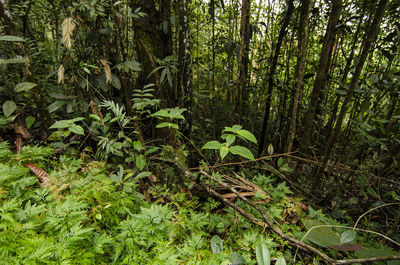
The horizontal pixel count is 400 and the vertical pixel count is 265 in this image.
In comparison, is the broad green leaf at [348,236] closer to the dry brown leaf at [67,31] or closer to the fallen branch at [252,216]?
the fallen branch at [252,216]

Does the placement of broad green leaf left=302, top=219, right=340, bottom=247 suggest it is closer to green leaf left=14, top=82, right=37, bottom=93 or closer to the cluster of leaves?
the cluster of leaves

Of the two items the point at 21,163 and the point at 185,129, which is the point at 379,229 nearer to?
the point at 185,129

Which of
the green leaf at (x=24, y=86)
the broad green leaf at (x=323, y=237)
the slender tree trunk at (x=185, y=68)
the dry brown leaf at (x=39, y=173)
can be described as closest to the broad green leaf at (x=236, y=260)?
the broad green leaf at (x=323, y=237)

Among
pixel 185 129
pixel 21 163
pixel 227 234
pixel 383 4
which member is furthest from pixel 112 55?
pixel 383 4

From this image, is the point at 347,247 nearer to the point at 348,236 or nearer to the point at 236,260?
the point at 348,236

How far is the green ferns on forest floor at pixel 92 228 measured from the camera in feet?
2.49

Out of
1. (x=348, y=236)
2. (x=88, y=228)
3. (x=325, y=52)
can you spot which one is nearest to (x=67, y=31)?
(x=88, y=228)

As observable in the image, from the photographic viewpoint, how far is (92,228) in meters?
0.82

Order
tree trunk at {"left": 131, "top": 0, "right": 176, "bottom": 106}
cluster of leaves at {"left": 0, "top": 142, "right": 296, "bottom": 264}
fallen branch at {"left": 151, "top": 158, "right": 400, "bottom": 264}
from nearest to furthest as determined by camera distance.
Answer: cluster of leaves at {"left": 0, "top": 142, "right": 296, "bottom": 264}, fallen branch at {"left": 151, "top": 158, "right": 400, "bottom": 264}, tree trunk at {"left": 131, "top": 0, "right": 176, "bottom": 106}

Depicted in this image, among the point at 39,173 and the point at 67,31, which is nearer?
the point at 39,173

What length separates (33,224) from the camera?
32.3 inches

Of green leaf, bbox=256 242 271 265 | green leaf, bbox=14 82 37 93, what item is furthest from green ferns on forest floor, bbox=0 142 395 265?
green leaf, bbox=14 82 37 93

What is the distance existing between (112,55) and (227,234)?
2237 mm

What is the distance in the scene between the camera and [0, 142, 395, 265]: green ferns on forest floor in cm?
76
